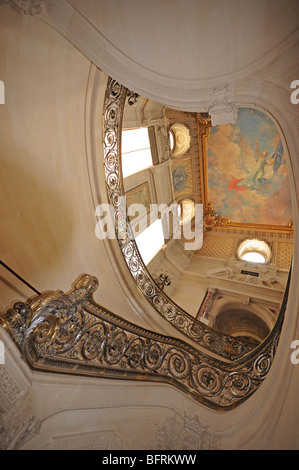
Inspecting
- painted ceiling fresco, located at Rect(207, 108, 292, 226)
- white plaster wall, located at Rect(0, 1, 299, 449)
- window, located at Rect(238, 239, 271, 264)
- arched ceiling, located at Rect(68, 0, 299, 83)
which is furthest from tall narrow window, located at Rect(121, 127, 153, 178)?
window, located at Rect(238, 239, 271, 264)

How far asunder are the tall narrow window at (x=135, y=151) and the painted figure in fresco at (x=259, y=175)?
440cm

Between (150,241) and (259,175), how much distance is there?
5.61m

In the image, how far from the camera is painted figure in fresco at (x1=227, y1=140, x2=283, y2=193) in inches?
331

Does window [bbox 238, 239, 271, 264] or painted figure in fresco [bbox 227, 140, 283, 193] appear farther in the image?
window [bbox 238, 239, 271, 264]

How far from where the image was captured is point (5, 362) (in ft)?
4.38

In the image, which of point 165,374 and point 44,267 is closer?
point 165,374

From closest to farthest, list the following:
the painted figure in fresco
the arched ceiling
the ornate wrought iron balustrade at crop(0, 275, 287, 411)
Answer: the ornate wrought iron balustrade at crop(0, 275, 287, 411)
the arched ceiling
the painted figure in fresco

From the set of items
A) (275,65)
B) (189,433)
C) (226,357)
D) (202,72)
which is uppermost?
(202,72)

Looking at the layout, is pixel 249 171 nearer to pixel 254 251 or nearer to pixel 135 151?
pixel 254 251

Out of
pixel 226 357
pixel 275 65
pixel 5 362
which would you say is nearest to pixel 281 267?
pixel 226 357

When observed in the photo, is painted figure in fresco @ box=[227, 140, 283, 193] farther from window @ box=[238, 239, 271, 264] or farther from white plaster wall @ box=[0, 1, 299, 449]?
white plaster wall @ box=[0, 1, 299, 449]

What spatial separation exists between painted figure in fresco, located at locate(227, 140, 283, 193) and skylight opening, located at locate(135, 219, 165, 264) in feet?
13.7
